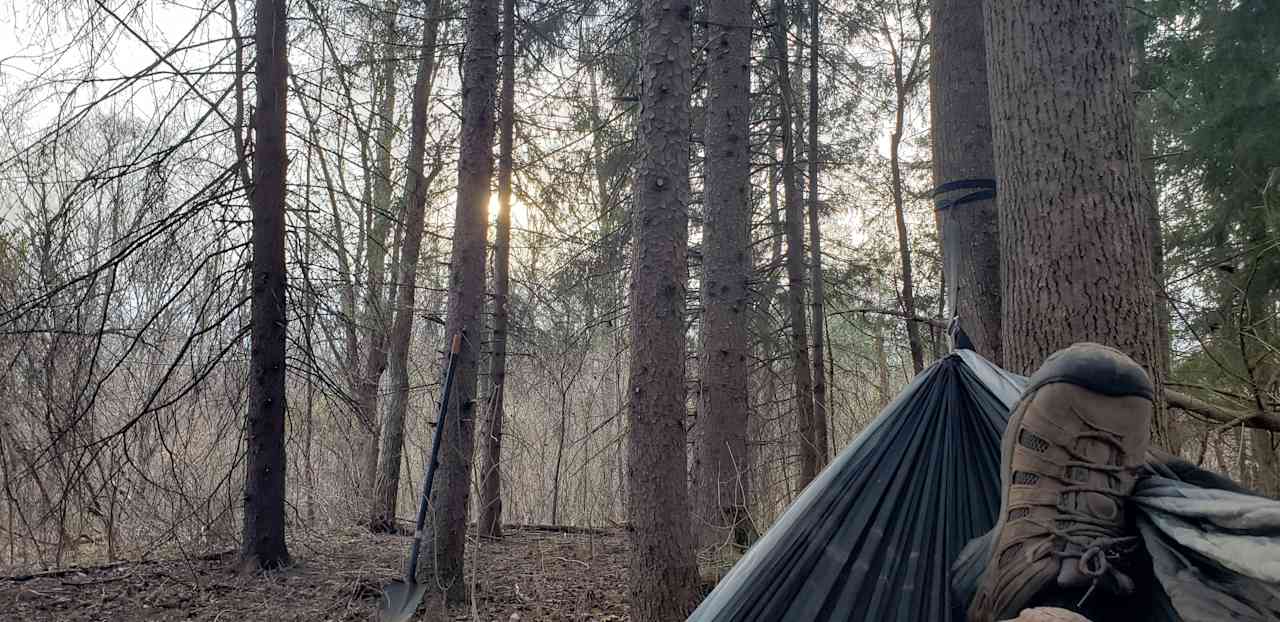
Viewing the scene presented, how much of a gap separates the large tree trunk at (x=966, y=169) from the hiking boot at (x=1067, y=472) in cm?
96

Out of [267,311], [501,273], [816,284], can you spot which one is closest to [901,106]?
[816,284]

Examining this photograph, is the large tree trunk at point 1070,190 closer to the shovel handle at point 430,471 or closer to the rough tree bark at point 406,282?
the shovel handle at point 430,471

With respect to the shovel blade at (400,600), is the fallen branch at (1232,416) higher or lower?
higher

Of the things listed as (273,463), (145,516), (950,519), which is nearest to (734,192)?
(273,463)

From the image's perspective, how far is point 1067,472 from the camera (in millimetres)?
1541

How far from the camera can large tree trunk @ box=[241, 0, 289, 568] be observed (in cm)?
484

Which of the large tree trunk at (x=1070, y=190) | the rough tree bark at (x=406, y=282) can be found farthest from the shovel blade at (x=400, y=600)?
the rough tree bark at (x=406, y=282)

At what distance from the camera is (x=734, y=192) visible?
566 centimetres

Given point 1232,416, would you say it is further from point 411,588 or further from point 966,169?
point 411,588

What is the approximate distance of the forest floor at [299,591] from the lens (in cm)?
416

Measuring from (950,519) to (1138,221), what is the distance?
1.01 meters

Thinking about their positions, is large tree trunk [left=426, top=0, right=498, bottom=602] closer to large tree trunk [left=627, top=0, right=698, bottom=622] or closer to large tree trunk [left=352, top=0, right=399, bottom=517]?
large tree trunk [left=627, top=0, right=698, bottom=622]

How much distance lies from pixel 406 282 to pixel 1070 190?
608cm

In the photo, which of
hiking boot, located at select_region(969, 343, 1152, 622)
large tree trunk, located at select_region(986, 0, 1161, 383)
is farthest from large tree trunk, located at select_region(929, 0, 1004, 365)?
hiking boot, located at select_region(969, 343, 1152, 622)
